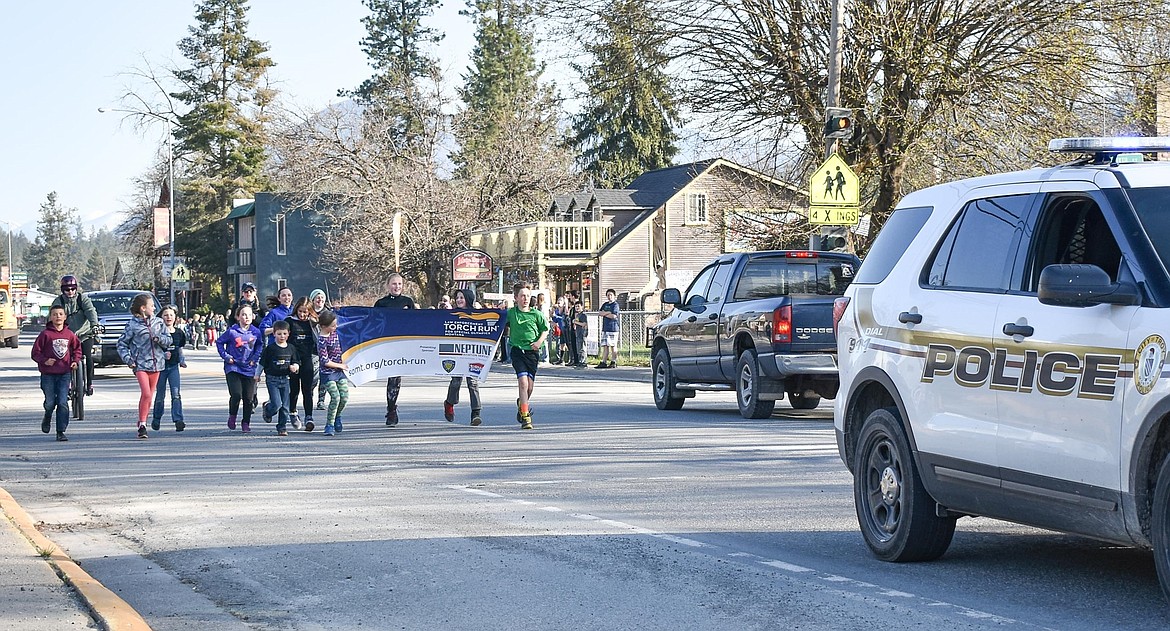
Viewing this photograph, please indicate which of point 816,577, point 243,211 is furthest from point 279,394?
point 243,211

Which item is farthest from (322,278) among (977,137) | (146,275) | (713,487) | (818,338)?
(713,487)

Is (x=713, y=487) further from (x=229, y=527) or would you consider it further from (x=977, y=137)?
(x=977, y=137)

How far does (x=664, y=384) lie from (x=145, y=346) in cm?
703

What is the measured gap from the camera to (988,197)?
24.4 feet

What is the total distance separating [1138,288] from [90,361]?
17431 mm

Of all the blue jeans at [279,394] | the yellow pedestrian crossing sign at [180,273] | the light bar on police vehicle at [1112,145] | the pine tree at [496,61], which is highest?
the pine tree at [496,61]

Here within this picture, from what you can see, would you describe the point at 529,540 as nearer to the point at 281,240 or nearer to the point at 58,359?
the point at 58,359

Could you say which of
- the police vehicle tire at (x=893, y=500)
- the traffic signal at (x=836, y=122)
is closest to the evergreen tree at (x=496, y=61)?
the traffic signal at (x=836, y=122)

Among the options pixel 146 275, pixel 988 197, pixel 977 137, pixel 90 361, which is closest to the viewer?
pixel 988 197

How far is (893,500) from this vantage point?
7797 millimetres

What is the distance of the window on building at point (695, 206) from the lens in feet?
199

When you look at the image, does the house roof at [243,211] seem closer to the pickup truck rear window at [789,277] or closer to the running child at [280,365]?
the running child at [280,365]

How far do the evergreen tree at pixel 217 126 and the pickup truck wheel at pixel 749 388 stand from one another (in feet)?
244

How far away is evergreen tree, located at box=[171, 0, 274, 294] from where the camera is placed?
88.8 metres
